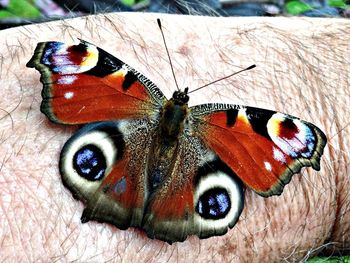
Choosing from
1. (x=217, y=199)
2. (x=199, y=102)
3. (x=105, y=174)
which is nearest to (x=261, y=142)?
(x=217, y=199)

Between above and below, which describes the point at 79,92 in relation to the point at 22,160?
above

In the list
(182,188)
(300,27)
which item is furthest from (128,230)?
(300,27)

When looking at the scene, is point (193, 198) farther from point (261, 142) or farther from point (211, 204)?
point (261, 142)

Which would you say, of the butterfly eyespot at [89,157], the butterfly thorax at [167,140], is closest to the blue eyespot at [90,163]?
the butterfly eyespot at [89,157]

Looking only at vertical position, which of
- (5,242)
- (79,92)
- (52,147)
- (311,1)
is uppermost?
(79,92)

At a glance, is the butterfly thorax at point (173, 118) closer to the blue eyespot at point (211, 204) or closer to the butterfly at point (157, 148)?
the butterfly at point (157, 148)

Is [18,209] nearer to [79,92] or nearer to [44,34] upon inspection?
[79,92]

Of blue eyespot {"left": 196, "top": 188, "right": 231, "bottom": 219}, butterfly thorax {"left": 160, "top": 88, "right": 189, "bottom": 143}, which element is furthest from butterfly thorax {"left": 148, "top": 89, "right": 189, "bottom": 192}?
blue eyespot {"left": 196, "top": 188, "right": 231, "bottom": 219}

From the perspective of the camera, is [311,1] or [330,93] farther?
[311,1]

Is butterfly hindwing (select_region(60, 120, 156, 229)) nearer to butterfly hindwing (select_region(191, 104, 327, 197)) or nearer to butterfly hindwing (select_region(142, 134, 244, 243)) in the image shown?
butterfly hindwing (select_region(142, 134, 244, 243))
